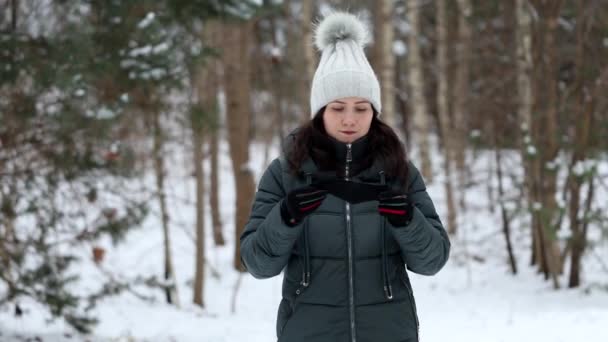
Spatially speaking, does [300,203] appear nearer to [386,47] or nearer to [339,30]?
[339,30]

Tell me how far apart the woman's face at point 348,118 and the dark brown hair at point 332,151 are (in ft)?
0.14

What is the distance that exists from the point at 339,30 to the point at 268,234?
31.9 inches

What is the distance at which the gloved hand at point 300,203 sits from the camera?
6.75 feet

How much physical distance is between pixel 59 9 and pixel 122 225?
76.1 inches

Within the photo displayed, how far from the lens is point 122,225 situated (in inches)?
244

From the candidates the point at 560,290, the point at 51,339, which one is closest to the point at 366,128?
the point at 51,339

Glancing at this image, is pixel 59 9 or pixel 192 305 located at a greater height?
pixel 59 9

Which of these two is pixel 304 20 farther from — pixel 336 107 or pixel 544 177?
pixel 336 107

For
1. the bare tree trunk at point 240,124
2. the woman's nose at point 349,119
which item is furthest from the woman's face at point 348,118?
the bare tree trunk at point 240,124

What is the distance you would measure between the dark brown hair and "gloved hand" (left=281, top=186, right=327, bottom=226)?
23 cm

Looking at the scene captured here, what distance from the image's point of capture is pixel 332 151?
2324 millimetres

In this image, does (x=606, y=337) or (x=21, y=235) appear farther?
(x=606, y=337)

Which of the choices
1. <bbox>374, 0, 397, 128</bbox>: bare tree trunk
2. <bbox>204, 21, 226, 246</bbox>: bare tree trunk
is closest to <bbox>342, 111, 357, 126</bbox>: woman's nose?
<bbox>204, 21, 226, 246</bbox>: bare tree trunk

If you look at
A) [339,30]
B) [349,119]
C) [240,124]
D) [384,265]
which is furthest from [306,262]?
[240,124]
